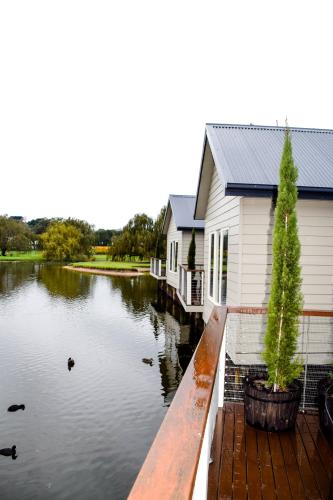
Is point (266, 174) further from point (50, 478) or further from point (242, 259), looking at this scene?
point (50, 478)

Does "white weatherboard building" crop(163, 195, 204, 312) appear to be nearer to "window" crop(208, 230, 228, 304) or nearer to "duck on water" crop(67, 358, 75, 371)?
"window" crop(208, 230, 228, 304)

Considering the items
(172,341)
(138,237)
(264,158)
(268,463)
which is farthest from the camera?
(138,237)

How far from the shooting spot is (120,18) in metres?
13.4

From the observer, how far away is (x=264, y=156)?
7.99 metres

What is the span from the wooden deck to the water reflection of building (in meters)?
4.51

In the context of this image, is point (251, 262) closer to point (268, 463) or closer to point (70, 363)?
point (268, 463)

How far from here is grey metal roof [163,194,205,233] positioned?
760 inches

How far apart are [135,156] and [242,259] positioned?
141 ft

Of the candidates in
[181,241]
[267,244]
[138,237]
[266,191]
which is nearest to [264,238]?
[267,244]

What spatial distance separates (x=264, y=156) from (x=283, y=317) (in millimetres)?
4506

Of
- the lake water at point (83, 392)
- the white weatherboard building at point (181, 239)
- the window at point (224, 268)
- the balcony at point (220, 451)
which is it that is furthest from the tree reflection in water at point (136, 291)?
the balcony at point (220, 451)

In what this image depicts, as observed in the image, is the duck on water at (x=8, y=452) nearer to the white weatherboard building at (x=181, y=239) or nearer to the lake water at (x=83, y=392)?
the lake water at (x=83, y=392)

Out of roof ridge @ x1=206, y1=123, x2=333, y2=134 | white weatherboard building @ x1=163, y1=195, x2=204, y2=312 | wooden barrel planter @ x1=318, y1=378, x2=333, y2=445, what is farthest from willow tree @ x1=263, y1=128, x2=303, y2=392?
white weatherboard building @ x1=163, y1=195, x2=204, y2=312

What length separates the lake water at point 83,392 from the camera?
589 cm
